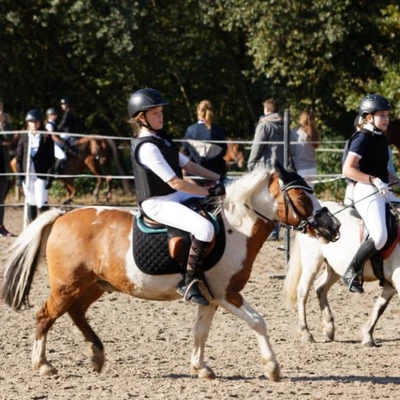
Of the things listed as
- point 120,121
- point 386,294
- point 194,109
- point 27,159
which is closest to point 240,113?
point 194,109

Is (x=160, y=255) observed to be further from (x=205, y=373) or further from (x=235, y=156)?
(x=235, y=156)

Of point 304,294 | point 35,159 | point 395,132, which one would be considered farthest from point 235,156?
point 304,294

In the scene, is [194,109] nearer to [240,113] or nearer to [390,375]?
[240,113]

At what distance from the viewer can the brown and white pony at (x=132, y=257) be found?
6973 mm

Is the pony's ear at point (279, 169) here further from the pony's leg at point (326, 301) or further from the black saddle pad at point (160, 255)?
the pony's leg at point (326, 301)

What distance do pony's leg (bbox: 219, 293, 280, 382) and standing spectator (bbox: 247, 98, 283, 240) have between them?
21.7 feet

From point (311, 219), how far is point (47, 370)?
7.01ft

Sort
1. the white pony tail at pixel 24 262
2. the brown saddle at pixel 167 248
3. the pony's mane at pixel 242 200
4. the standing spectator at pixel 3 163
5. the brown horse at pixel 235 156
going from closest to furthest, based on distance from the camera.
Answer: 1. the brown saddle at pixel 167 248
2. the pony's mane at pixel 242 200
3. the white pony tail at pixel 24 262
4. the standing spectator at pixel 3 163
5. the brown horse at pixel 235 156

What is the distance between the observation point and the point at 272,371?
6.84 meters

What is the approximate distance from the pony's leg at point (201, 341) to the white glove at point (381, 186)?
5.51 ft

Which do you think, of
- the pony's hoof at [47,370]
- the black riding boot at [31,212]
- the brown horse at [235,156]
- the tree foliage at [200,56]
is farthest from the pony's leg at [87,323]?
the tree foliage at [200,56]

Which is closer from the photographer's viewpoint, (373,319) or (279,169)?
(279,169)

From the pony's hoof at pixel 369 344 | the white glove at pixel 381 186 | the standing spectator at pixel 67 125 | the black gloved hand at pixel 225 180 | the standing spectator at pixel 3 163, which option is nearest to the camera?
the black gloved hand at pixel 225 180

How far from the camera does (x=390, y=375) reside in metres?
7.31
